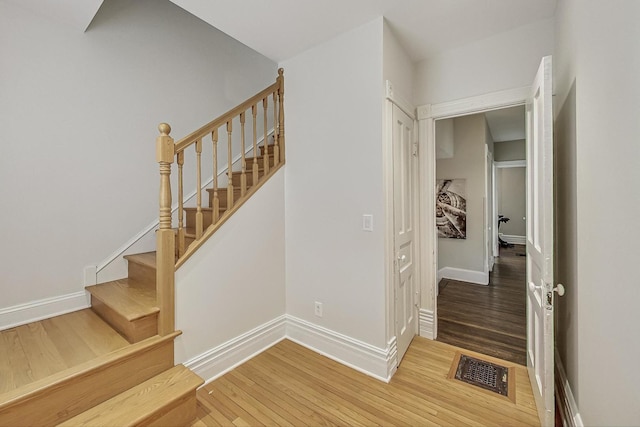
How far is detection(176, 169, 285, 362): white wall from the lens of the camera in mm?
2016

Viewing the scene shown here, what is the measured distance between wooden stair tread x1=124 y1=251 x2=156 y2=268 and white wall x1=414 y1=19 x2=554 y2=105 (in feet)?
9.14

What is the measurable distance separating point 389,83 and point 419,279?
5.94 feet

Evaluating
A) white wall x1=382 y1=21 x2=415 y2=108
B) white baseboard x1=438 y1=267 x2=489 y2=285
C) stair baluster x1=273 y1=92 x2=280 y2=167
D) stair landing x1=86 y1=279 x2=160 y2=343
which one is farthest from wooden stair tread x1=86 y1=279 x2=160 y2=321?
white baseboard x1=438 y1=267 x2=489 y2=285

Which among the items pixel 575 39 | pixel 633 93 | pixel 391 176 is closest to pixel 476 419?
pixel 391 176

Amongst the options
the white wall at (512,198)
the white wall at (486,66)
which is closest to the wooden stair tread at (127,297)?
the white wall at (486,66)

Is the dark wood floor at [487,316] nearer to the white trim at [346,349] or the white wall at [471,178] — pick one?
the white wall at [471,178]

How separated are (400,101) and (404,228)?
42.0 inches

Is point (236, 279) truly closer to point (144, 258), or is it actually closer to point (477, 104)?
point (144, 258)

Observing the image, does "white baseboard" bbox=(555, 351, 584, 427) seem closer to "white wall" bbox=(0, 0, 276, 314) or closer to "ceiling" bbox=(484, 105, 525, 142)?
"ceiling" bbox=(484, 105, 525, 142)

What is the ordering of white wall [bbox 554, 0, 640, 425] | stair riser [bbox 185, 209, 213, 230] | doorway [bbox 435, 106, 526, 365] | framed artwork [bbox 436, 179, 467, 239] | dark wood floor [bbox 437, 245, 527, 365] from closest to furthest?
1. white wall [bbox 554, 0, 640, 425]
2. stair riser [bbox 185, 209, 213, 230]
3. dark wood floor [bbox 437, 245, 527, 365]
4. doorway [bbox 435, 106, 526, 365]
5. framed artwork [bbox 436, 179, 467, 239]

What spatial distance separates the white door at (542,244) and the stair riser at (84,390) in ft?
7.33

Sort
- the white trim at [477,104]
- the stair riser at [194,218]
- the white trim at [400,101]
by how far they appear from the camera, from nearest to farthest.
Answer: the white trim at [400,101]
the white trim at [477,104]
the stair riser at [194,218]

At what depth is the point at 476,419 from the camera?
1.71 meters

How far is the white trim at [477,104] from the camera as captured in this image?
2.23 meters
